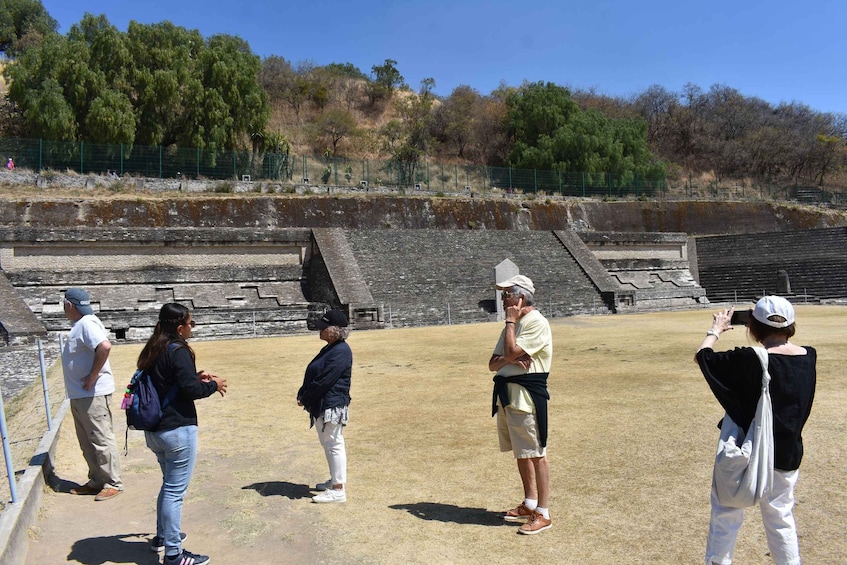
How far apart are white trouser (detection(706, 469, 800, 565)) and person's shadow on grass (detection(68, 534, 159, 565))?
303 centimetres

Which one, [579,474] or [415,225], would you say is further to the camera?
[415,225]

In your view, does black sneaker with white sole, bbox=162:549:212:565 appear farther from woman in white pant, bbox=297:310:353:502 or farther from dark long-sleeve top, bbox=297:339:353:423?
dark long-sleeve top, bbox=297:339:353:423

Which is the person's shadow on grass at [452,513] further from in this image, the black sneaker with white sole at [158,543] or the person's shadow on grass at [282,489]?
the black sneaker with white sole at [158,543]

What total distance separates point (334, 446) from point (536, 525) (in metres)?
1.51

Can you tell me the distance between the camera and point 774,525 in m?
3.04

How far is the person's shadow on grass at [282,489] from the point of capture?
505 cm

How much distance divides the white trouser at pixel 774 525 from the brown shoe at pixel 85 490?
14.2 ft

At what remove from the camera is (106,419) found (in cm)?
514

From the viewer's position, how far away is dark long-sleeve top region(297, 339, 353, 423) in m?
4.74

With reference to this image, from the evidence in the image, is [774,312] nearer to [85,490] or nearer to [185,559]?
[185,559]

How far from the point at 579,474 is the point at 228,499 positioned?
2.62 m

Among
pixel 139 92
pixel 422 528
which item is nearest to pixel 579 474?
pixel 422 528

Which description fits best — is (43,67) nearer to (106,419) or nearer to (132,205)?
(132,205)

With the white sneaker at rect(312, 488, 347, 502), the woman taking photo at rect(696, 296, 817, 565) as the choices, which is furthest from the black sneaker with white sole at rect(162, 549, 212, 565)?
the woman taking photo at rect(696, 296, 817, 565)
